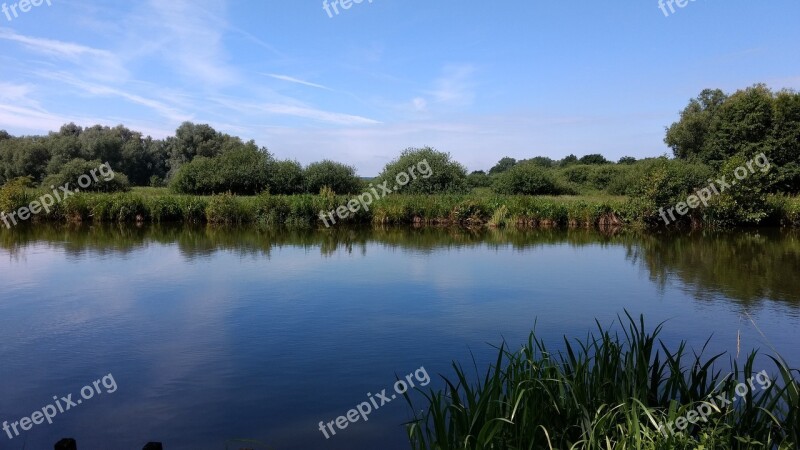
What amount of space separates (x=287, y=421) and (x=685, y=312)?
613cm

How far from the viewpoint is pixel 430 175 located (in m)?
28.0

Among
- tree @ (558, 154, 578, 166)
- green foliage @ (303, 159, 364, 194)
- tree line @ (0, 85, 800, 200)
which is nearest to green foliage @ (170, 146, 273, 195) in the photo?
tree line @ (0, 85, 800, 200)

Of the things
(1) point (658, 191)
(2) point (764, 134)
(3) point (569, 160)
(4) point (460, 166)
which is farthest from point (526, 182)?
(3) point (569, 160)

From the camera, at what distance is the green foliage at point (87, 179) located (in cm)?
2656

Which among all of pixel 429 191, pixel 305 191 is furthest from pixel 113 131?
pixel 429 191

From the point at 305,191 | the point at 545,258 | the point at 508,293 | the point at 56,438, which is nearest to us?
the point at 56,438

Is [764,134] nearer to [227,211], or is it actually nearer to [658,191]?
[658,191]

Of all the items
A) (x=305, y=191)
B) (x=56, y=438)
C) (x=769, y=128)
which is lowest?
(x=56, y=438)

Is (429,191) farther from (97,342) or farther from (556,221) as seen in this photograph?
(97,342)

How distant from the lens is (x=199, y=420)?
4.53m

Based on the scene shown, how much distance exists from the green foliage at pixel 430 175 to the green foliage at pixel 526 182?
298 centimetres

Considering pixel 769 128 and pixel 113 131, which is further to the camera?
pixel 113 131

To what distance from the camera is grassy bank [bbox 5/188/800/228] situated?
22.2 m

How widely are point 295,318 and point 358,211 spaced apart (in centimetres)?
1528
